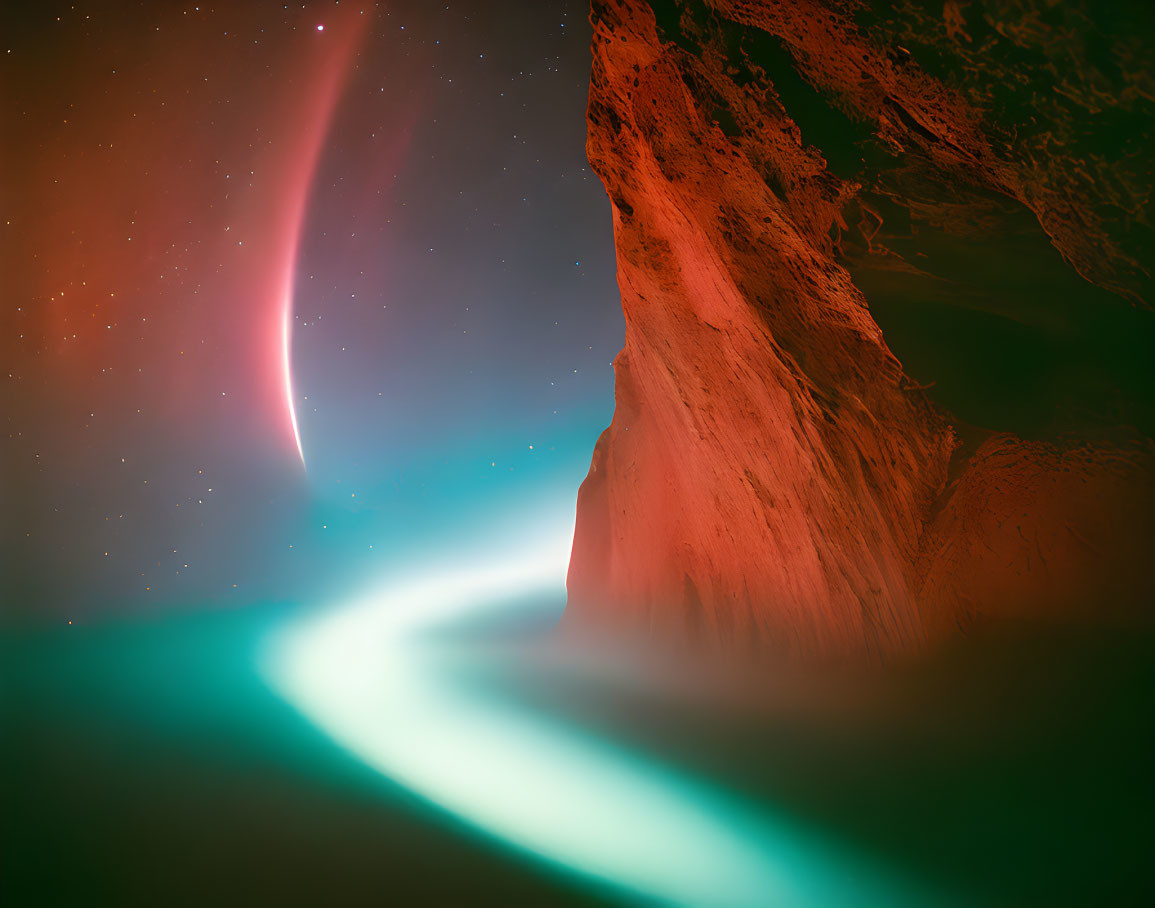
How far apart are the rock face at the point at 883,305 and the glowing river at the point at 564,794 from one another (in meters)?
1.30

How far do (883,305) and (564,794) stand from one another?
2314 millimetres

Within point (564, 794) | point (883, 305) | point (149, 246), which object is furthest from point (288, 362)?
point (883, 305)

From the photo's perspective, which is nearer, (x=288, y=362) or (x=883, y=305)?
(x=883, y=305)

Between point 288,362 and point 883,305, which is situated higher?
point 288,362

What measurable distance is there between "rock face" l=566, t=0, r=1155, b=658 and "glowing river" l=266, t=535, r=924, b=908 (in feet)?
4.28

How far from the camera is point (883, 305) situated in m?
2.83

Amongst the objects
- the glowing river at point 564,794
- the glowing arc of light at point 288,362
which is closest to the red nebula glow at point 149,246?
the glowing arc of light at point 288,362

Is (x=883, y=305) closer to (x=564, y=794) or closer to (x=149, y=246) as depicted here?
(x=564, y=794)

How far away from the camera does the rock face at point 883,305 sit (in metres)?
2.07

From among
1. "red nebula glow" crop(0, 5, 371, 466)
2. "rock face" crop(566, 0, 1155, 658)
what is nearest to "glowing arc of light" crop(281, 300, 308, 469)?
"red nebula glow" crop(0, 5, 371, 466)

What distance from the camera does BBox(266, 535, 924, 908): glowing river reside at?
223 centimetres

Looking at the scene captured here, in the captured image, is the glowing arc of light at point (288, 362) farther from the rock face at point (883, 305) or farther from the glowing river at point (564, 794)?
the rock face at point (883, 305)

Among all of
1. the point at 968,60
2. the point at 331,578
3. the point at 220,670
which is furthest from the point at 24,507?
the point at 968,60

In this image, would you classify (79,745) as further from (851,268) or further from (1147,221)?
(1147,221)
